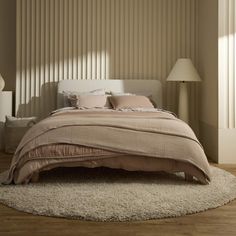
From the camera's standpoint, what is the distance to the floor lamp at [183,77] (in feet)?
15.6

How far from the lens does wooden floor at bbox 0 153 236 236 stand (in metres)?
2.09

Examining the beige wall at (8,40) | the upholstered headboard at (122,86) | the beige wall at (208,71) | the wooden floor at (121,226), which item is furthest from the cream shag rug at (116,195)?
the beige wall at (8,40)

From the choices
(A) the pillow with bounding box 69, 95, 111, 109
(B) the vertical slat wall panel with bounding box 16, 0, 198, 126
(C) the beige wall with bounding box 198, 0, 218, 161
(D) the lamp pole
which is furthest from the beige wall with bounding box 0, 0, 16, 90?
(C) the beige wall with bounding box 198, 0, 218, 161

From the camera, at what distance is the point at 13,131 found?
4.75 m

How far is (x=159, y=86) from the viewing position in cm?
521

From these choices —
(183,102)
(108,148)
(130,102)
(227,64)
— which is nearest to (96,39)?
(130,102)

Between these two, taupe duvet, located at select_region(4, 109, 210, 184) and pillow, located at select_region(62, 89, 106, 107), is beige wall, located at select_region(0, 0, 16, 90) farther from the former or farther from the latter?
taupe duvet, located at select_region(4, 109, 210, 184)

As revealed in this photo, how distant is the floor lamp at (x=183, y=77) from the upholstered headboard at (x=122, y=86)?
15.1 inches

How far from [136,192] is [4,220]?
1.01 metres

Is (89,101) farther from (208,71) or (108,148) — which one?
(108,148)

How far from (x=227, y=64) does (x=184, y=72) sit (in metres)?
0.76

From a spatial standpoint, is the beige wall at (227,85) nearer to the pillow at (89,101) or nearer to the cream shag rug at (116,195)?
the cream shag rug at (116,195)

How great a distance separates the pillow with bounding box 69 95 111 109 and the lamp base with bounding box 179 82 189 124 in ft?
3.16

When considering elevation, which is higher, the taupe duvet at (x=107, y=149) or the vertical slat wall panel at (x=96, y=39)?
the vertical slat wall panel at (x=96, y=39)
